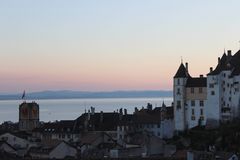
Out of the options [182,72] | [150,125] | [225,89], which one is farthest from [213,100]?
[150,125]

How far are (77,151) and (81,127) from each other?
17323 mm

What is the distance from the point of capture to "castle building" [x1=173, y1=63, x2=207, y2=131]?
247 ft

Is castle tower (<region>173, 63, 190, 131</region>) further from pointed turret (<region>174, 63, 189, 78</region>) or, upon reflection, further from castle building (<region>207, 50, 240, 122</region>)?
castle building (<region>207, 50, 240, 122</region>)

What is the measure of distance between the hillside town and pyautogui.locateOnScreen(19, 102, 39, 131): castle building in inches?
640

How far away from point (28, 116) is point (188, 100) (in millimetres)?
39338

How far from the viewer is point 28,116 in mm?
106500

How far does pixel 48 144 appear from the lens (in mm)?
76875

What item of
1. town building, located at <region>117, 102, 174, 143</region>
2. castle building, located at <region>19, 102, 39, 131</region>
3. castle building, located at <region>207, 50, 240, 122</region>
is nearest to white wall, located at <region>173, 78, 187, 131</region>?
town building, located at <region>117, 102, 174, 143</region>

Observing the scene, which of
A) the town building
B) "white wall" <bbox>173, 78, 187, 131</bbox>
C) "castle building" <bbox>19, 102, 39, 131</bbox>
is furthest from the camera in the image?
"castle building" <bbox>19, 102, 39, 131</bbox>

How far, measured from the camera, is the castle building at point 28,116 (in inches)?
4173

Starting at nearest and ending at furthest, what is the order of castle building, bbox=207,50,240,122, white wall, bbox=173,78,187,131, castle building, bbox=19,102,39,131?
castle building, bbox=207,50,240,122 < white wall, bbox=173,78,187,131 < castle building, bbox=19,102,39,131

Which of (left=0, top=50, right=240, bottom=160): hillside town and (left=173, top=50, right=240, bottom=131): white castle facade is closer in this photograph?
(left=0, top=50, right=240, bottom=160): hillside town

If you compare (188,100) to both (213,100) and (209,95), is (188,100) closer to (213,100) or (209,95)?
(209,95)

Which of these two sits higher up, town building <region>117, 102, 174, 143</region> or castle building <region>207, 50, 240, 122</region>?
castle building <region>207, 50, 240, 122</region>
